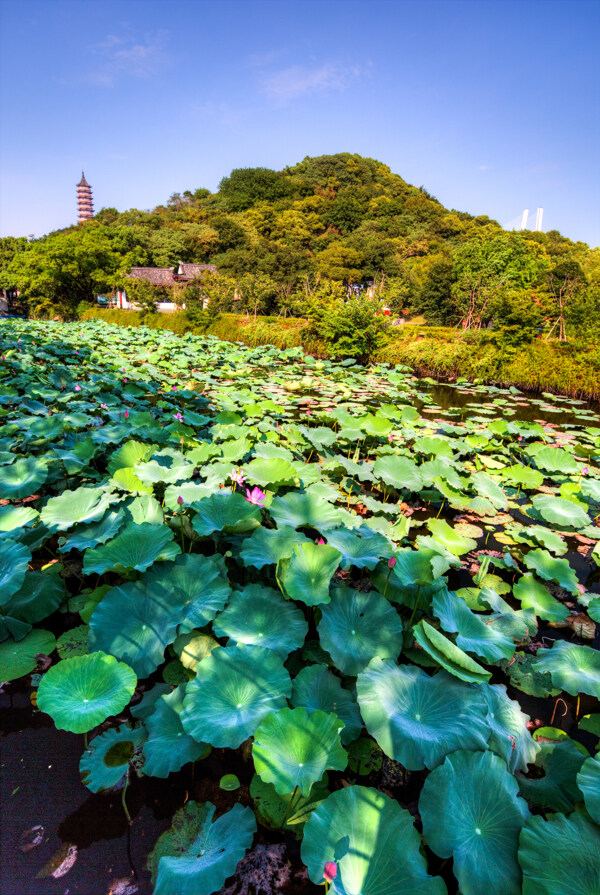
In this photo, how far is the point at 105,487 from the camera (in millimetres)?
2266

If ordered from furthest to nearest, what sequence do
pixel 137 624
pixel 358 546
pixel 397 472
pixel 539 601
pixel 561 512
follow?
pixel 397 472 → pixel 561 512 → pixel 539 601 → pixel 358 546 → pixel 137 624

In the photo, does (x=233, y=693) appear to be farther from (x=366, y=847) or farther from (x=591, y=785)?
(x=591, y=785)

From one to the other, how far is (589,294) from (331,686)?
16.1 metres

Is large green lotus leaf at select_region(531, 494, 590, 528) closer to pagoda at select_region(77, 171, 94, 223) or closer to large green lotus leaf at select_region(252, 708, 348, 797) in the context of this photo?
large green lotus leaf at select_region(252, 708, 348, 797)

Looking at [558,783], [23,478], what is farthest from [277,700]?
[23,478]

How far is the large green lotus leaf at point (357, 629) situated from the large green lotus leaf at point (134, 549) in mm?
671

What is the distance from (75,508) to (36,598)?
0.45 meters

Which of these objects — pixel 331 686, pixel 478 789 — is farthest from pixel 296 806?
pixel 478 789

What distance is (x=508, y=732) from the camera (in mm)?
1234

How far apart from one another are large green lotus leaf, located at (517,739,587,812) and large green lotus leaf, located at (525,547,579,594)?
1118 mm

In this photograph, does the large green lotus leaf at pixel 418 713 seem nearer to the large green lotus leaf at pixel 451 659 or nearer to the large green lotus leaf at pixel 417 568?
the large green lotus leaf at pixel 451 659

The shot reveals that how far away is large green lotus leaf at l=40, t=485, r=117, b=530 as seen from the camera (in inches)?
77.1

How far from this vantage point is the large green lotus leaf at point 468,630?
1.48 m

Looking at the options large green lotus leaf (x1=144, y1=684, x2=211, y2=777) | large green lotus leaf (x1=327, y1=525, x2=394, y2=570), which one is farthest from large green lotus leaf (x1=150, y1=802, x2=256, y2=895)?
large green lotus leaf (x1=327, y1=525, x2=394, y2=570)
